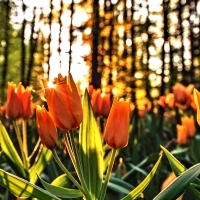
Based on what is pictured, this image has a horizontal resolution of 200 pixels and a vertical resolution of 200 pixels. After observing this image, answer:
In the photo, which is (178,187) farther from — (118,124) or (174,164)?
(118,124)

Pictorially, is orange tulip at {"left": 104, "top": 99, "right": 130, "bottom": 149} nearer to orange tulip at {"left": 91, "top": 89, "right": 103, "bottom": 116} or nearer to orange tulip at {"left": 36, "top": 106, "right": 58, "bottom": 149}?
orange tulip at {"left": 36, "top": 106, "right": 58, "bottom": 149}

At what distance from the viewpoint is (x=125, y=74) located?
16.3 m

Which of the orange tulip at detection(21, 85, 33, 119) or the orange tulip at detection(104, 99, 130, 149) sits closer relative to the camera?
the orange tulip at detection(104, 99, 130, 149)

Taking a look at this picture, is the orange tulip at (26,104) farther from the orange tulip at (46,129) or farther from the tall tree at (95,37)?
the tall tree at (95,37)

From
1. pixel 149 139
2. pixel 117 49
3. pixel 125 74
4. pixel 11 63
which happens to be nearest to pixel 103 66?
pixel 125 74

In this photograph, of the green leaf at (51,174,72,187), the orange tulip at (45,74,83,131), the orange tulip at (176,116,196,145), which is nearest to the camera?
the orange tulip at (45,74,83,131)

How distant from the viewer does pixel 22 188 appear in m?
1.08

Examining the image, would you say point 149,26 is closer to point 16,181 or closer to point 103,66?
point 103,66

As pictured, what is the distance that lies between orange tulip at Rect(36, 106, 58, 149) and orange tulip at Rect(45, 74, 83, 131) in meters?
0.04

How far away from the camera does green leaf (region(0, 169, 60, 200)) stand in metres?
1.06

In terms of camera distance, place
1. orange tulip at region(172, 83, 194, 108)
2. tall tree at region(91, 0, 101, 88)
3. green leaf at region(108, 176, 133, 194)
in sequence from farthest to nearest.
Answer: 1. tall tree at region(91, 0, 101, 88)
2. orange tulip at region(172, 83, 194, 108)
3. green leaf at region(108, 176, 133, 194)

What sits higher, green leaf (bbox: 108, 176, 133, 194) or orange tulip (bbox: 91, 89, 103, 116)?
orange tulip (bbox: 91, 89, 103, 116)

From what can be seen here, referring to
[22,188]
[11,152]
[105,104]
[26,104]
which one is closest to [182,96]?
[105,104]

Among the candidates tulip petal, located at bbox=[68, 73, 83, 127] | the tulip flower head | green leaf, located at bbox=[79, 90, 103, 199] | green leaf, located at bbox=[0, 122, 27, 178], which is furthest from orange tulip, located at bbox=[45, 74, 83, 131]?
the tulip flower head
